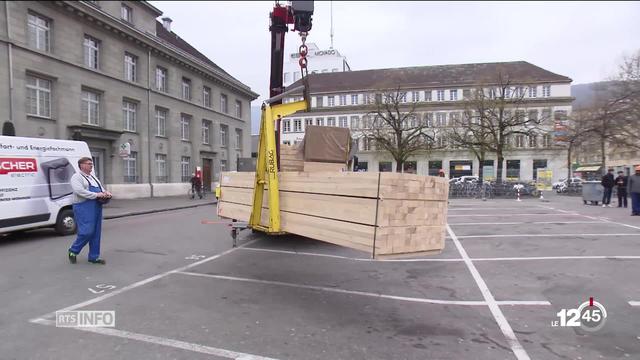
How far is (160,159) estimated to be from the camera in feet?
99.9

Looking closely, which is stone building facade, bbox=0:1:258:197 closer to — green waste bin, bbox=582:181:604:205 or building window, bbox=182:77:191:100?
building window, bbox=182:77:191:100

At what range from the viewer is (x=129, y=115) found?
27.3 m

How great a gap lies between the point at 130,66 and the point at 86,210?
2362cm

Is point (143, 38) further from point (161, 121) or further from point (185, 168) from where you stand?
point (185, 168)

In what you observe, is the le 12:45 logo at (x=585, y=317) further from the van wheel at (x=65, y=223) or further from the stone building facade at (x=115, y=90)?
the stone building facade at (x=115, y=90)

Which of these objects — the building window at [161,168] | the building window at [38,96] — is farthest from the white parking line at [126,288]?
the building window at [161,168]

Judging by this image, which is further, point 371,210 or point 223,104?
point 223,104

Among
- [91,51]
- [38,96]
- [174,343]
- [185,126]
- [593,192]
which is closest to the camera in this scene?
[174,343]

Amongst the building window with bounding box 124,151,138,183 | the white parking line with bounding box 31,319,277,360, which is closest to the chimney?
the building window with bounding box 124,151,138,183

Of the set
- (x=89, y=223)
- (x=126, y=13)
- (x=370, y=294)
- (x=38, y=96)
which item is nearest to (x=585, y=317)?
(x=370, y=294)

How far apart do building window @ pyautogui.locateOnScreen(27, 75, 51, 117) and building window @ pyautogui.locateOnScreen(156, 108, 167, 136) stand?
884 centimetres

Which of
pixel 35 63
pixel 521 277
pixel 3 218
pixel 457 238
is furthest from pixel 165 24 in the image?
pixel 521 277

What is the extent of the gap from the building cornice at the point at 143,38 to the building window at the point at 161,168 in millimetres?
7340

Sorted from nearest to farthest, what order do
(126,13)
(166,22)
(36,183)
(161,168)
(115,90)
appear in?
(36,183) → (115,90) → (126,13) → (161,168) → (166,22)
